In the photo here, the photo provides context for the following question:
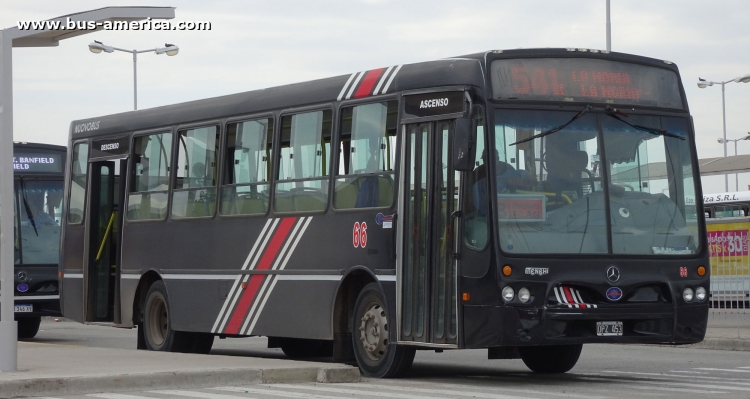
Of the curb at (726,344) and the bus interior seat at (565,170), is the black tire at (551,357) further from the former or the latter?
the curb at (726,344)

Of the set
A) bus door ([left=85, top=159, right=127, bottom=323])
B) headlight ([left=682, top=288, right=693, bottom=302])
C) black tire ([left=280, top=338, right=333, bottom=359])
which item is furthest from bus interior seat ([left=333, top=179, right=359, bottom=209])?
bus door ([left=85, top=159, right=127, bottom=323])

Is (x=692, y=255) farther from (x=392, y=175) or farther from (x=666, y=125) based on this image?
(x=392, y=175)

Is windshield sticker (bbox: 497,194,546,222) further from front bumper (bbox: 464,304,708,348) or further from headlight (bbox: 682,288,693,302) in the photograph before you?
headlight (bbox: 682,288,693,302)

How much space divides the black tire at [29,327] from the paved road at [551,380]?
622cm

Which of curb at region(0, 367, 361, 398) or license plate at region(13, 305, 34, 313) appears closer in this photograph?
curb at region(0, 367, 361, 398)

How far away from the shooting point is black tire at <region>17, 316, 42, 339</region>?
25.5 meters

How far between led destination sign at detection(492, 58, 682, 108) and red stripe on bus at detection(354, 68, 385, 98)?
1.78m

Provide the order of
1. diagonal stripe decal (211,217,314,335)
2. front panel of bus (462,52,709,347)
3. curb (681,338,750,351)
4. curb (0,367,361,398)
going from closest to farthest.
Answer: curb (0,367,361,398)
front panel of bus (462,52,709,347)
diagonal stripe decal (211,217,314,335)
curb (681,338,750,351)

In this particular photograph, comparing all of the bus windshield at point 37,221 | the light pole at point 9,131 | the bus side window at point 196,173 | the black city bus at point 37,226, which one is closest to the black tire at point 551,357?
the bus side window at point 196,173

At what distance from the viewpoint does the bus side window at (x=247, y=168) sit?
1641 centimetres

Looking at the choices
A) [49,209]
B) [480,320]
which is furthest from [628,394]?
[49,209]

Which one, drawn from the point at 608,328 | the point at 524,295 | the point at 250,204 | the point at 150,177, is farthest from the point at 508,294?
the point at 150,177

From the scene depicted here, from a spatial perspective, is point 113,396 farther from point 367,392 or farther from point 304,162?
point 304,162

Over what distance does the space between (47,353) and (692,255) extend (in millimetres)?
7320
